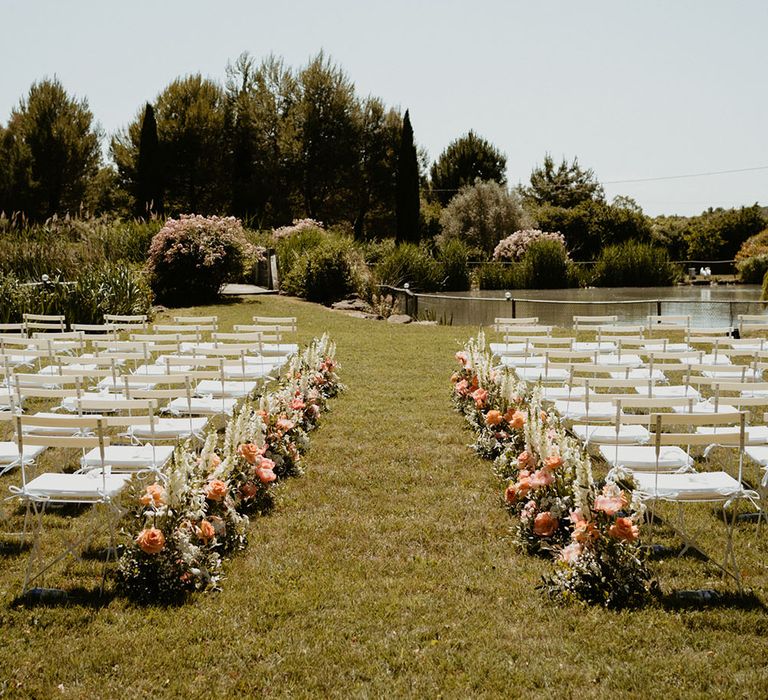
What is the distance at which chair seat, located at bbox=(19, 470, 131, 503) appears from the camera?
14.0 feet

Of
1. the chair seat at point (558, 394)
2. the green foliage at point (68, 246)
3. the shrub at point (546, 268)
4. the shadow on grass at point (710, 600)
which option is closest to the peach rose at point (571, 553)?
the shadow on grass at point (710, 600)

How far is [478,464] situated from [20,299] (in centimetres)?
1048

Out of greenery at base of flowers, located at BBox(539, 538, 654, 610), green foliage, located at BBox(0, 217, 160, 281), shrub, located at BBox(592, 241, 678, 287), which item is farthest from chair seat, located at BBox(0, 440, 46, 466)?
shrub, located at BBox(592, 241, 678, 287)

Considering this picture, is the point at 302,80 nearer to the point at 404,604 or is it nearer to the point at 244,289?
the point at 244,289

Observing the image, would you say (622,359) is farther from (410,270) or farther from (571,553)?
(410,270)

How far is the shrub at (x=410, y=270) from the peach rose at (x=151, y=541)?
56.1 feet

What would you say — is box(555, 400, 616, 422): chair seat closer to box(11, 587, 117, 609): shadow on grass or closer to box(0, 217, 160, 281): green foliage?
box(11, 587, 117, 609): shadow on grass

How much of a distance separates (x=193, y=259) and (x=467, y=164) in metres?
36.4

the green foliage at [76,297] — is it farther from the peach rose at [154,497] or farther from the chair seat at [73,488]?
the peach rose at [154,497]

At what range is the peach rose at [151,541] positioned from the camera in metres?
4.04

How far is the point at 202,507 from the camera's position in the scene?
445cm

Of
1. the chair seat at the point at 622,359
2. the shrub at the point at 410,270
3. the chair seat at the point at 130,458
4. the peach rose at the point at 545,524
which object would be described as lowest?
the peach rose at the point at 545,524

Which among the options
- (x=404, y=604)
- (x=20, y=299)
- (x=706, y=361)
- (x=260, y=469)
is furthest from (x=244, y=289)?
(x=404, y=604)

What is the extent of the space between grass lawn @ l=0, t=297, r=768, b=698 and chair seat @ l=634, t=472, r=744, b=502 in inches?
17.1
